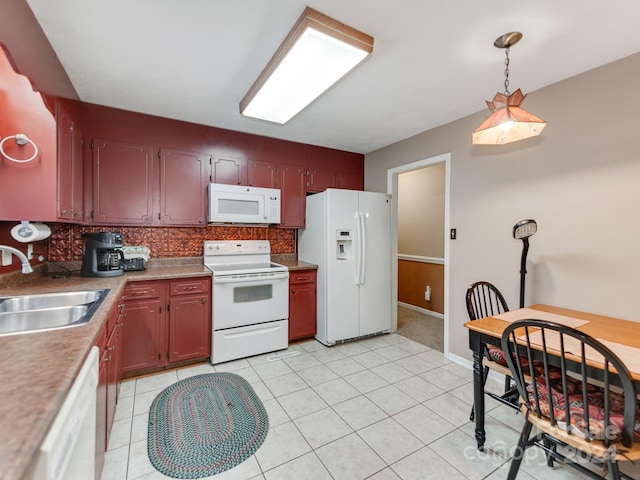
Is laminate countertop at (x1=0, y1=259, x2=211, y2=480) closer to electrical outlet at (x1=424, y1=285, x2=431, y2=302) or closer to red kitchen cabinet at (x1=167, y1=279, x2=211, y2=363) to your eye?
red kitchen cabinet at (x1=167, y1=279, x2=211, y2=363)

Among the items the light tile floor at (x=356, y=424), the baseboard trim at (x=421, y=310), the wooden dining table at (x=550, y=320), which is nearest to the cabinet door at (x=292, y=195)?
the light tile floor at (x=356, y=424)

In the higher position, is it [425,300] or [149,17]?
[149,17]

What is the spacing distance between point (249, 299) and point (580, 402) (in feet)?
8.27

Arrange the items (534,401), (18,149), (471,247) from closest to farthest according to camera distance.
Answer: (534,401) → (18,149) → (471,247)

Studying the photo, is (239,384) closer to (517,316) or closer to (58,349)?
(58,349)

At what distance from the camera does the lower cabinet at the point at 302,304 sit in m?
3.27

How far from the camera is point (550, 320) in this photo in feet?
5.85

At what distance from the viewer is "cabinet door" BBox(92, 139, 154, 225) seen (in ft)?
8.68

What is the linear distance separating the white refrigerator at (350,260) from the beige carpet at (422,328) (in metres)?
0.39

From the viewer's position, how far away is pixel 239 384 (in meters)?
Result: 2.43

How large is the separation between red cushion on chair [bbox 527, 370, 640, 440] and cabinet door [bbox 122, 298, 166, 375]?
277 cm

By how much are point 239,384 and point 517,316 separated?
219 cm

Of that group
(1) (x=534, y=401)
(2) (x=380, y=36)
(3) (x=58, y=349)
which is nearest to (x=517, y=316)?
(1) (x=534, y=401)

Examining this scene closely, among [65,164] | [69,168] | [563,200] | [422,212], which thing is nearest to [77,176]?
[69,168]
